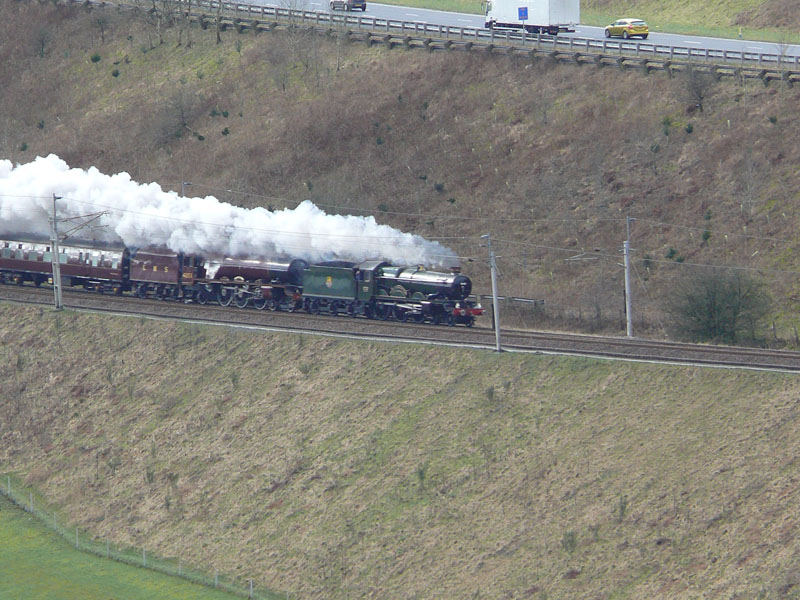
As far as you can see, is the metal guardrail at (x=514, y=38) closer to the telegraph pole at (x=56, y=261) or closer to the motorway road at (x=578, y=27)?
the motorway road at (x=578, y=27)

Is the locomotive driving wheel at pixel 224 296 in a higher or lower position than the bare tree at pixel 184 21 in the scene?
lower

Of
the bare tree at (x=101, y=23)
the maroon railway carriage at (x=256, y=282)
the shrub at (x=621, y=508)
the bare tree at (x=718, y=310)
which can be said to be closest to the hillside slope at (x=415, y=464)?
the shrub at (x=621, y=508)

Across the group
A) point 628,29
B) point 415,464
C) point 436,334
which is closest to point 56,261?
point 436,334

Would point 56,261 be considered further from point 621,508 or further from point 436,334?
point 621,508

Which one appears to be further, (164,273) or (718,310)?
(164,273)

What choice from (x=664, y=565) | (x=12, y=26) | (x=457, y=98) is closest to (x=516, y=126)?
(x=457, y=98)

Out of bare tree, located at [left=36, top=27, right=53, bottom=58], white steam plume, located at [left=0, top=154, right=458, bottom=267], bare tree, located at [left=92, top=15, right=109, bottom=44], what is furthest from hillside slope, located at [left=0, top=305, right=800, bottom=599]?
bare tree, located at [left=36, top=27, right=53, bottom=58]
